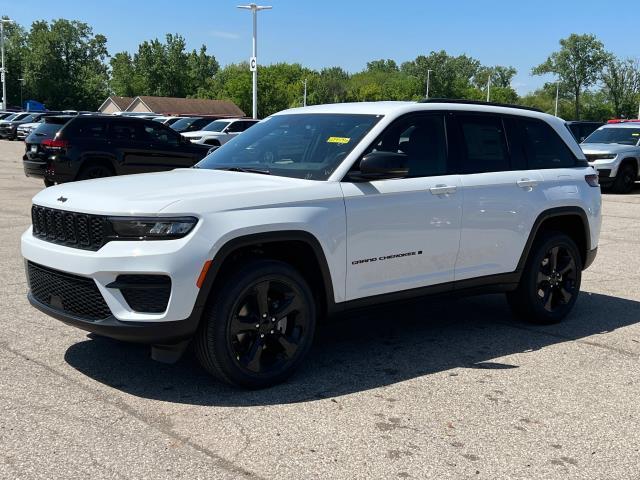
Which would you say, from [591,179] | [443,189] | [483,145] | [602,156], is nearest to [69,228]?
[443,189]

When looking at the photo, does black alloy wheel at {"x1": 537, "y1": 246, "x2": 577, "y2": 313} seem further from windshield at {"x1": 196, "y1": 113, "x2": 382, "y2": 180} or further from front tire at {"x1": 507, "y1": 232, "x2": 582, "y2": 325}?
windshield at {"x1": 196, "y1": 113, "x2": 382, "y2": 180}

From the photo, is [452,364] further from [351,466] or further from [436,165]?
[351,466]

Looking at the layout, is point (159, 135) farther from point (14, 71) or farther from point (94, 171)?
point (14, 71)

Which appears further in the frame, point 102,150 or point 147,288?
point 102,150

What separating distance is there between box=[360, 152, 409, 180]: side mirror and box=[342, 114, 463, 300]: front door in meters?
0.10

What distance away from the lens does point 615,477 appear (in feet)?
11.9

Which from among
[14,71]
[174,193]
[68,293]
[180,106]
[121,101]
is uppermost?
[14,71]

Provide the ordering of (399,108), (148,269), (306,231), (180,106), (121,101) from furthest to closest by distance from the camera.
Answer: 1. (121,101)
2. (180,106)
3. (399,108)
4. (306,231)
5. (148,269)

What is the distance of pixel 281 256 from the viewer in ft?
15.9

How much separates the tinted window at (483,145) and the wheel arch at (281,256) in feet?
5.09

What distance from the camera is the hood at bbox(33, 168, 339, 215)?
4.27m

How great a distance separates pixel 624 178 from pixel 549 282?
50.3ft

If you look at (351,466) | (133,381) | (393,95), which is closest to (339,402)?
(351,466)

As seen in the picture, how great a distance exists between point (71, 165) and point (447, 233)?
38.3ft
